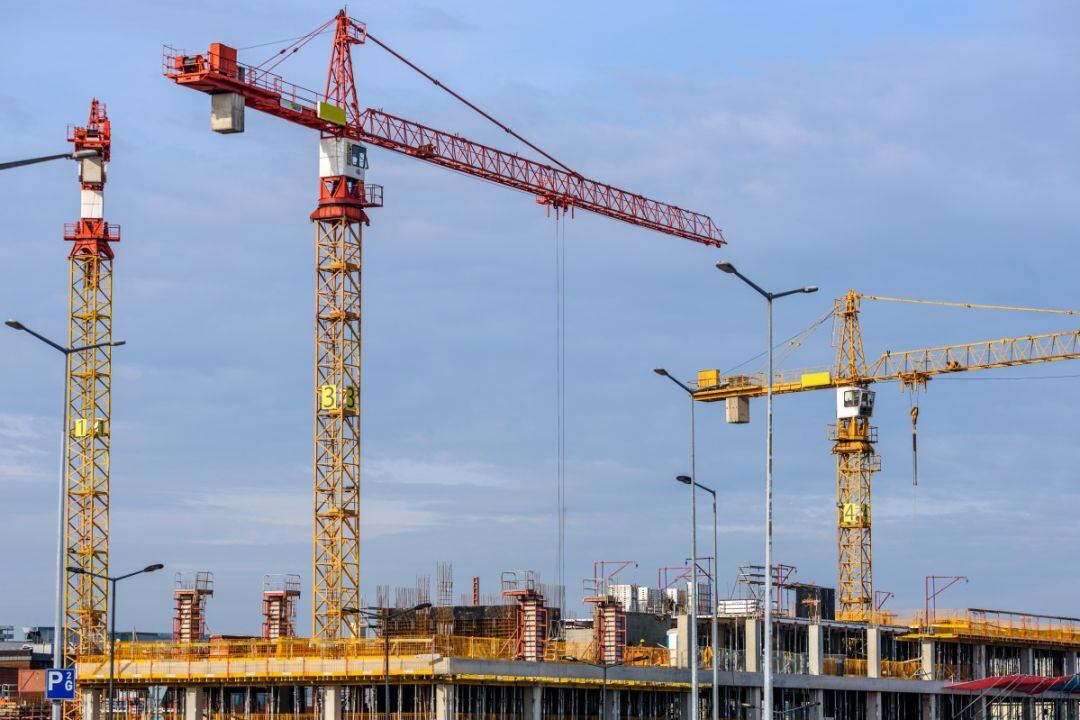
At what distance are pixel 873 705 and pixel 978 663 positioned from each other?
15.9 meters

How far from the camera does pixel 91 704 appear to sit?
104m

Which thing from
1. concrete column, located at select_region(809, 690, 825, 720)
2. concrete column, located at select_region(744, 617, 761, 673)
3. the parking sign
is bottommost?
concrete column, located at select_region(809, 690, 825, 720)

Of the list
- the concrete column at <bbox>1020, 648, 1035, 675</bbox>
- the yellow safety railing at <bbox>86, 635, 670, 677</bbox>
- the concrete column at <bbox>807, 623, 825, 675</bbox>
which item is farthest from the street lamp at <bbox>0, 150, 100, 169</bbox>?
the concrete column at <bbox>1020, 648, 1035, 675</bbox>

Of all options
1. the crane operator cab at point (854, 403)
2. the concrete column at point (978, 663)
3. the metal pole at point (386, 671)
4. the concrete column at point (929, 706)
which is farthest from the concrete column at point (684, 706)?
the crane operator cab at point (854, 403)

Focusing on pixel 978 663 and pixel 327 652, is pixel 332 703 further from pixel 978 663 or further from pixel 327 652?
pixel 978 663

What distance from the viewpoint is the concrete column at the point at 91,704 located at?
104000 mm

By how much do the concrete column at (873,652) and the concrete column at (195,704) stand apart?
43.6 meters

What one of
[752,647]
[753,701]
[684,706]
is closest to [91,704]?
[684,706]

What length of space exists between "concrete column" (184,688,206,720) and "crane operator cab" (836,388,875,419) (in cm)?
7307

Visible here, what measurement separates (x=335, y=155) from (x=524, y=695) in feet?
140

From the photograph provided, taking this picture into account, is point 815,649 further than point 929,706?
No

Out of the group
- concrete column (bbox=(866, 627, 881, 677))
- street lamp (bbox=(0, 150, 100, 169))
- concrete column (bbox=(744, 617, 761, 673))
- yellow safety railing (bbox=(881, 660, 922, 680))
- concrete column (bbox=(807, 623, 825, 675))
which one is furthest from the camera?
yellow safety railing (bbox=(881, 660, 922, 680))

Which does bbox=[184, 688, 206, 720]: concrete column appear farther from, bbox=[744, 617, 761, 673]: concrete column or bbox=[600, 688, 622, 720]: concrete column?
bbox=[744, 617, 761, 673]: concrete column

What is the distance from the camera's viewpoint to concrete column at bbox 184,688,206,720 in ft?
318
